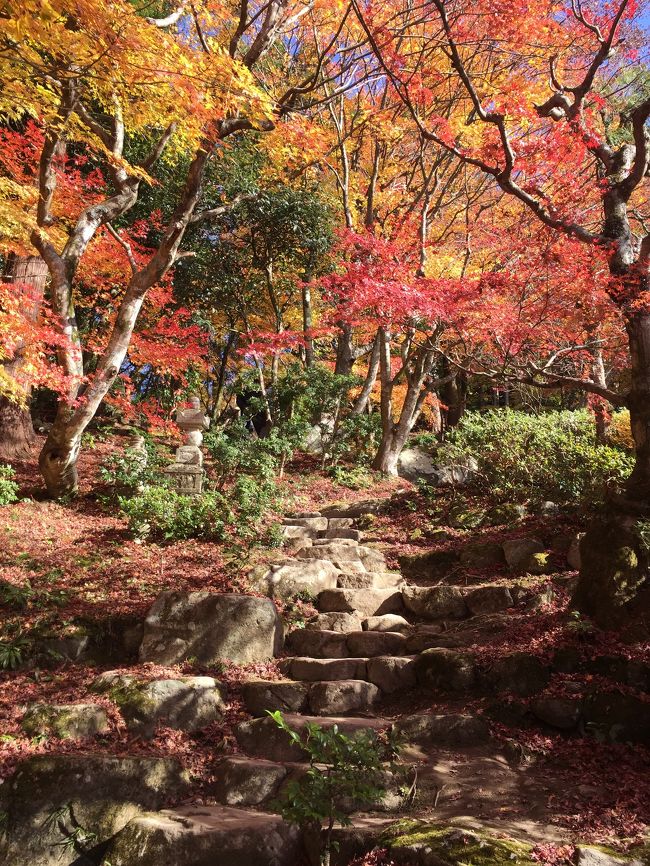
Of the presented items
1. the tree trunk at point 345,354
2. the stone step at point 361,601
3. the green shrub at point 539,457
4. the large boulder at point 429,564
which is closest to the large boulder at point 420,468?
the green shrub at point 539,457

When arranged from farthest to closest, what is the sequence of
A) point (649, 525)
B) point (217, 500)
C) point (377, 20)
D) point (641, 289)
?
point (377, 20), point (217, 500), point (641, 289), point (649, 525)

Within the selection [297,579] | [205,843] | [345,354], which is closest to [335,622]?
[297,579]

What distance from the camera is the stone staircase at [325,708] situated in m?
3.18

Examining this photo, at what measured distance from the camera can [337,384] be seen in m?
13.7

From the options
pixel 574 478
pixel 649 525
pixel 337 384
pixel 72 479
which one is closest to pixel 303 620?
pixel 649 525

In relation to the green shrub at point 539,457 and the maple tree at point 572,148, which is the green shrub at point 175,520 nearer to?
the green shrub at point 539,457

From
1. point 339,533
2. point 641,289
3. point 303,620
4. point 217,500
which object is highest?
point 641,289

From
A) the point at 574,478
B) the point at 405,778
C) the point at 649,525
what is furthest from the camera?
the point at 574,478

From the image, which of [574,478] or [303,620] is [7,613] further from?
[574,478]

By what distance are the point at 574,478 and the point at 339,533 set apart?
12.5 feet

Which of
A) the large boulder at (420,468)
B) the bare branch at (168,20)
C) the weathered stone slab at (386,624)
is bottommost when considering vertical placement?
the weathered stone slab at (386,624)

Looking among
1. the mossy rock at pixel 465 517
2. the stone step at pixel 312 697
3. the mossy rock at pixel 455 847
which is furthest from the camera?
the mossy rock at pixel 465 517

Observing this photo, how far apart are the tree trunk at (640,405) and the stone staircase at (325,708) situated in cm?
166

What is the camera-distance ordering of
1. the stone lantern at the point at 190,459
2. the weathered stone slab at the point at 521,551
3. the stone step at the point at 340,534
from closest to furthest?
1. the weathered stone slab at the point at 521,551
2. the stone step at the point at 340,534
3. the stone lantern at the point at 190,459
